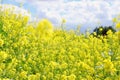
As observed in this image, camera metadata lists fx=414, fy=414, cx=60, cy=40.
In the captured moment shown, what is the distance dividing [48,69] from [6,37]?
267cm

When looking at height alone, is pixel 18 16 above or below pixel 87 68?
above

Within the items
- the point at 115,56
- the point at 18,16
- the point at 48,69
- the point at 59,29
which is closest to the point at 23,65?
the point at 48,69

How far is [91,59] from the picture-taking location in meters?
7.38

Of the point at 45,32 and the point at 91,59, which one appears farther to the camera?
the point at 45,32

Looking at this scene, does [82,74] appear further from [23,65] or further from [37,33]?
[37,33]

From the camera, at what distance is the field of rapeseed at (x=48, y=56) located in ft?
18.9

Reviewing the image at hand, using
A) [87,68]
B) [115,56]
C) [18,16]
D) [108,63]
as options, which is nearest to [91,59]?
[115,56]

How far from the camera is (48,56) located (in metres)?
7.59

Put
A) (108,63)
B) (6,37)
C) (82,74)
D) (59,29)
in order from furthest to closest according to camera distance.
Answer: (59,29) < (6,37) < (82,74) < (108,63)

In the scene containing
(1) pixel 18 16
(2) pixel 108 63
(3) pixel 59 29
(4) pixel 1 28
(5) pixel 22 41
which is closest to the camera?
(2) pixel 108 63

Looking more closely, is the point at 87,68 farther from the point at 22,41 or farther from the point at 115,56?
the point at 22,41

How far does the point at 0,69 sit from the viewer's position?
16.8 ft

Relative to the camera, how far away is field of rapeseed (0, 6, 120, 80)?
5.77 metres

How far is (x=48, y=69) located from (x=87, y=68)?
592 mm
